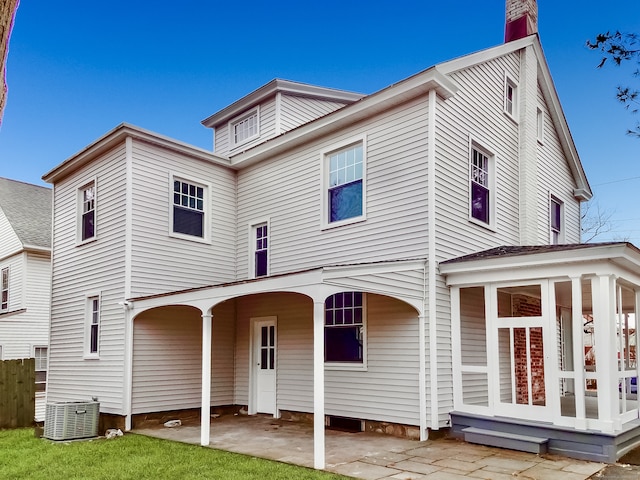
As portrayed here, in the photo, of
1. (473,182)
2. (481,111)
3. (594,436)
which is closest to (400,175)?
(473,182)

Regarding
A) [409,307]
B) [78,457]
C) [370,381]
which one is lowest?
[78,457]

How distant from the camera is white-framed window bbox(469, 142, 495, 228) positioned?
35.6 ft

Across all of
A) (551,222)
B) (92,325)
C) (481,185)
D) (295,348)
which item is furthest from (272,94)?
(551,222)

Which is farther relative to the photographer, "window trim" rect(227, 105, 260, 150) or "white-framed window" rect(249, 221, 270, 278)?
"window trim" rect(227, 105, 260, 150)

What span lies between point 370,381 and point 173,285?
4733mm

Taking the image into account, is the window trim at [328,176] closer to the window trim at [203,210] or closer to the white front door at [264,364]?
the white front door at [264,364]

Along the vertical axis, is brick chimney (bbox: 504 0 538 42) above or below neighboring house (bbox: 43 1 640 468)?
above

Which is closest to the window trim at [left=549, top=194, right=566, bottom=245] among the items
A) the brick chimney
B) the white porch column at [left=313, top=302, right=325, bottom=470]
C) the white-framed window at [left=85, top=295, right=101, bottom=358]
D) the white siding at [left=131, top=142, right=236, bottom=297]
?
the brick chimney

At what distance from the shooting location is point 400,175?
1002 centimetres

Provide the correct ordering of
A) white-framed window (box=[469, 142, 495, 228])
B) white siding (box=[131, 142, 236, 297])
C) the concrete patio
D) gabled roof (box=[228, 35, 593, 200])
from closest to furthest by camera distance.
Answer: the concrete patio < gabled roof (box=[228, 35, 593, 200]) < white-framed window (box=[469, 142, 495, 228]) < white siding (box=[131, 142, 236, 297])

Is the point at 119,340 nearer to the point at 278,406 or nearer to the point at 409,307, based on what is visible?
the point at 278,406

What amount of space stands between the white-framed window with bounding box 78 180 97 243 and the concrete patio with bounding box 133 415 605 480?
477cm

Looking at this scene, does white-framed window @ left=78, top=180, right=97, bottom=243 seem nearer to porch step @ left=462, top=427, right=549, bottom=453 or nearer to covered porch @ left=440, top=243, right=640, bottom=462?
covered porch @ left=440, top=243, right=640, bottom=462

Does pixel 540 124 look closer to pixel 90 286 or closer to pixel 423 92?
pixel 423 92
